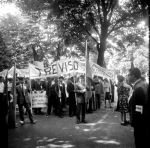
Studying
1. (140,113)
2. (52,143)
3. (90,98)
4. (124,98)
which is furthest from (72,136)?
(90,98)

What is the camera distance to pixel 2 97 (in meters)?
6.88

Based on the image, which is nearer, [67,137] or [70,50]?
[67,137]

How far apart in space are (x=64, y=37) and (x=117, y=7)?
236 inches

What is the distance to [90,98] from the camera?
49.3 ft

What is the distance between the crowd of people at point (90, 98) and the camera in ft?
16.0

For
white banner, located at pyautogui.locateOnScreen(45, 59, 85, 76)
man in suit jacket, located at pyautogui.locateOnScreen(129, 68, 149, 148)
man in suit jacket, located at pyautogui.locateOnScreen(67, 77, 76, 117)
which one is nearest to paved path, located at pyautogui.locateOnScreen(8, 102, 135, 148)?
man in suit jacket, located at pyautogui.locateOnScreen(129, 68, 149, 148)

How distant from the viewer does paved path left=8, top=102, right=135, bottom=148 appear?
7.25m

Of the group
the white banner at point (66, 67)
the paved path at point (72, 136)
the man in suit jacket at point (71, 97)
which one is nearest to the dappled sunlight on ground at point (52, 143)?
the paved path at point (72, 136)

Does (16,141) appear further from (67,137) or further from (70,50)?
(70,50)

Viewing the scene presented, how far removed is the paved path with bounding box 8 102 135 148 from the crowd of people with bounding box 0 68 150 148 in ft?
2.89

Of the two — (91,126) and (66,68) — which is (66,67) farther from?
(91,126)

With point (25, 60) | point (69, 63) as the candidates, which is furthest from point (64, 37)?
point (25, 60)

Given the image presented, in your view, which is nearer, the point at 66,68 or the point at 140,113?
the point at 140,113

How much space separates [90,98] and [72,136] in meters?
6.79
